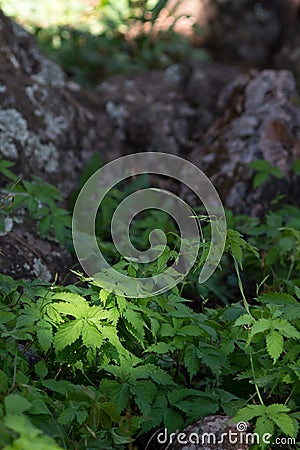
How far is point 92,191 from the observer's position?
3.96 m

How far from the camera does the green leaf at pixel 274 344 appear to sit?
2027mm

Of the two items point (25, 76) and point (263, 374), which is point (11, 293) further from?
point (25, 76)

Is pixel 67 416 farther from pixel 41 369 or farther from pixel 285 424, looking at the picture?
pixel 285 424

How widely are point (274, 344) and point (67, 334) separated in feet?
2.19

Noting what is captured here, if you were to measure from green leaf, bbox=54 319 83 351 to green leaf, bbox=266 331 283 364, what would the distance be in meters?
0.61

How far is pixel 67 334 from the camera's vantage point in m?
2.10

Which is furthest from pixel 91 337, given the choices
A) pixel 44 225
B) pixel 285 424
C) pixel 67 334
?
pixel 44 225

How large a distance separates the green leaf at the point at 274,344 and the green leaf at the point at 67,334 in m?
0.61

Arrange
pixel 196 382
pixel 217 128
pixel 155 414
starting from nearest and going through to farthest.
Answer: pixel 155 414, pixel 196 382, pixel 217 128

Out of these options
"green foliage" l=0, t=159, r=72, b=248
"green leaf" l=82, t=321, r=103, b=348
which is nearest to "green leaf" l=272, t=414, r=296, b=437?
"green leaf" l=82, t=321, r=103, b=348

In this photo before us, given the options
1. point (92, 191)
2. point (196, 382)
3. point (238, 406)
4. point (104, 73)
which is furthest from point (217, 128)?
point (238, 406)

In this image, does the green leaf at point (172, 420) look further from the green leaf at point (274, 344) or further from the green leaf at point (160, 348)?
the green leaf at point (274, 344)

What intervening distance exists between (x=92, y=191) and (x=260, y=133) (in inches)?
46.5

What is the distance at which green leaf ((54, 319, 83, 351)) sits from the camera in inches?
82.0
